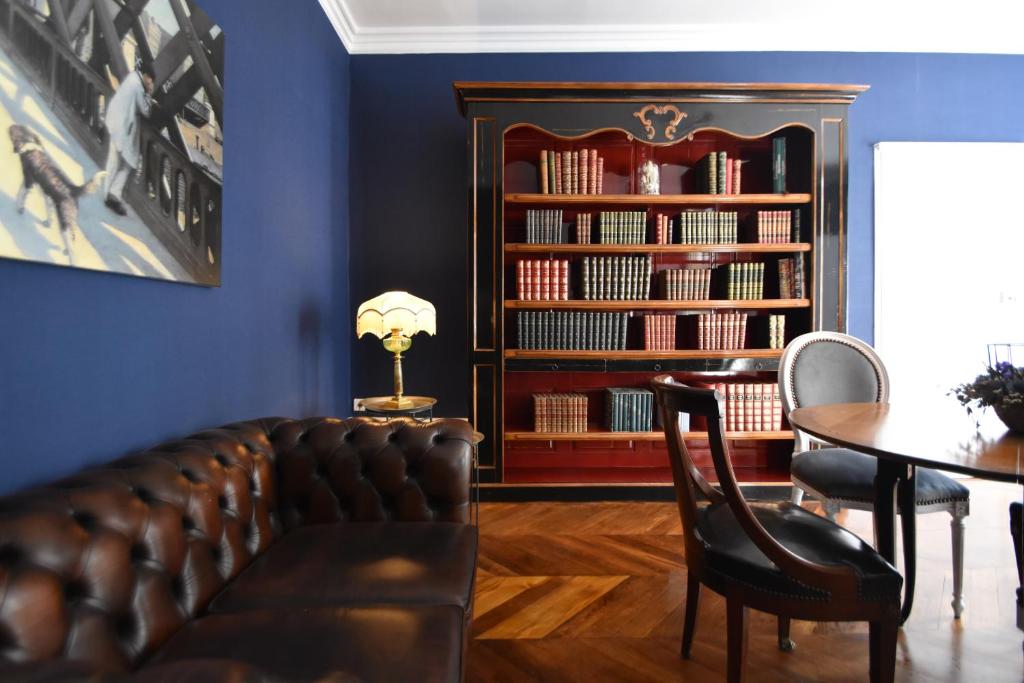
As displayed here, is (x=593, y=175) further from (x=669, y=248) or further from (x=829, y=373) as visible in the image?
(x=829, y=373)

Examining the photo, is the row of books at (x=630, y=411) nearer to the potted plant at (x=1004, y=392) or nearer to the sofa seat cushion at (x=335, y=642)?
the potted plant at (x=1004, y=392)

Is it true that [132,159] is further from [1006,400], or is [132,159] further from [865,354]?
[865,354]

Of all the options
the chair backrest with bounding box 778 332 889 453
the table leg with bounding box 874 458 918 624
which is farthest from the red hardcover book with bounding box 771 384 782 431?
the table leg with bounding box 874 458 918 624

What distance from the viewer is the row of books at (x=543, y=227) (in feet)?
10.9

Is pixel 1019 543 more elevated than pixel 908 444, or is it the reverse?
pixel 908 444

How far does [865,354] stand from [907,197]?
1.79 meters

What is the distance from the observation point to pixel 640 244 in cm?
330

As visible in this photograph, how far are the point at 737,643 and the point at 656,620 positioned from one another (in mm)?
624

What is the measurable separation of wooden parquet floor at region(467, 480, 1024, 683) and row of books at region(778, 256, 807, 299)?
4.48 feet

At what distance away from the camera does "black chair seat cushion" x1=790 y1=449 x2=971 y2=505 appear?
74.4 inches

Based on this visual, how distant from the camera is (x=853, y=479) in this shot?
1.99 m

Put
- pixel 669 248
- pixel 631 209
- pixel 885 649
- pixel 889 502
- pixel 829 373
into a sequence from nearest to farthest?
1. pixel 885 649
2. pixel 889 502
3. pixel 829 373
4. pixel 669 248
5. pixel 631 209

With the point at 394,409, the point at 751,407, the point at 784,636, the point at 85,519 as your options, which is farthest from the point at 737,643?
the point at 751,407

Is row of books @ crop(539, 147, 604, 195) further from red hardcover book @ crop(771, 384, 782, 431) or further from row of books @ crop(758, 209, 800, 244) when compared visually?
red hardcover book @ crop(771, 384, 782, 431)
